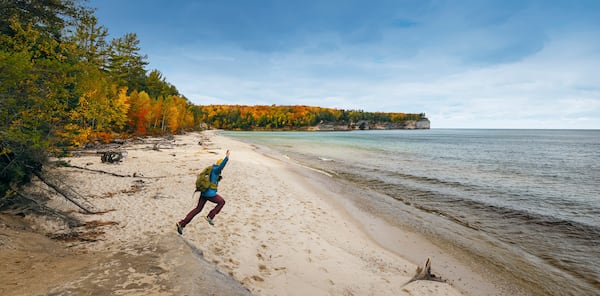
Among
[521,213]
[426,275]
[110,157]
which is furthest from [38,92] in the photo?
[521,213]

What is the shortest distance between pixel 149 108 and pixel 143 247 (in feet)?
191

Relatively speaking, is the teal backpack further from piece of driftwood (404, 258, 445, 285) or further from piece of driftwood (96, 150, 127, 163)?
piece of driftwood (96, 150, 127, 163)

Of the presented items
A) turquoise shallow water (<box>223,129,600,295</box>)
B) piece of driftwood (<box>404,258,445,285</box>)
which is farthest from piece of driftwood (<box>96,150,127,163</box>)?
piece of driftwood (<box>404,258,445,285</box>)

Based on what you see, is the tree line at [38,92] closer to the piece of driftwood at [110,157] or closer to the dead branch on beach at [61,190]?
the dead branch on beach at [61,190]

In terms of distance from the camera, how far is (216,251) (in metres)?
6.88

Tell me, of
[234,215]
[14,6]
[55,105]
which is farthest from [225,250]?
[14,6]

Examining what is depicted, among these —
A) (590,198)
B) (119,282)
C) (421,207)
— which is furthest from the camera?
(590,198)

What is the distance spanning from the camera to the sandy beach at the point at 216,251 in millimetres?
4414

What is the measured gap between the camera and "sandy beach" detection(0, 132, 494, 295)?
14.5 ft

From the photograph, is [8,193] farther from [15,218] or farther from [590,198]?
[590,198]

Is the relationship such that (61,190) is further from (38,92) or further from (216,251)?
Answer: (216,251)

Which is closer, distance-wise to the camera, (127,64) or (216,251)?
(216,251)

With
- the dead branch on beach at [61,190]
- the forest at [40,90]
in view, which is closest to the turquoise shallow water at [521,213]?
the dead branch on beach at [61,190]

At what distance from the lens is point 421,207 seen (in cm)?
1380
